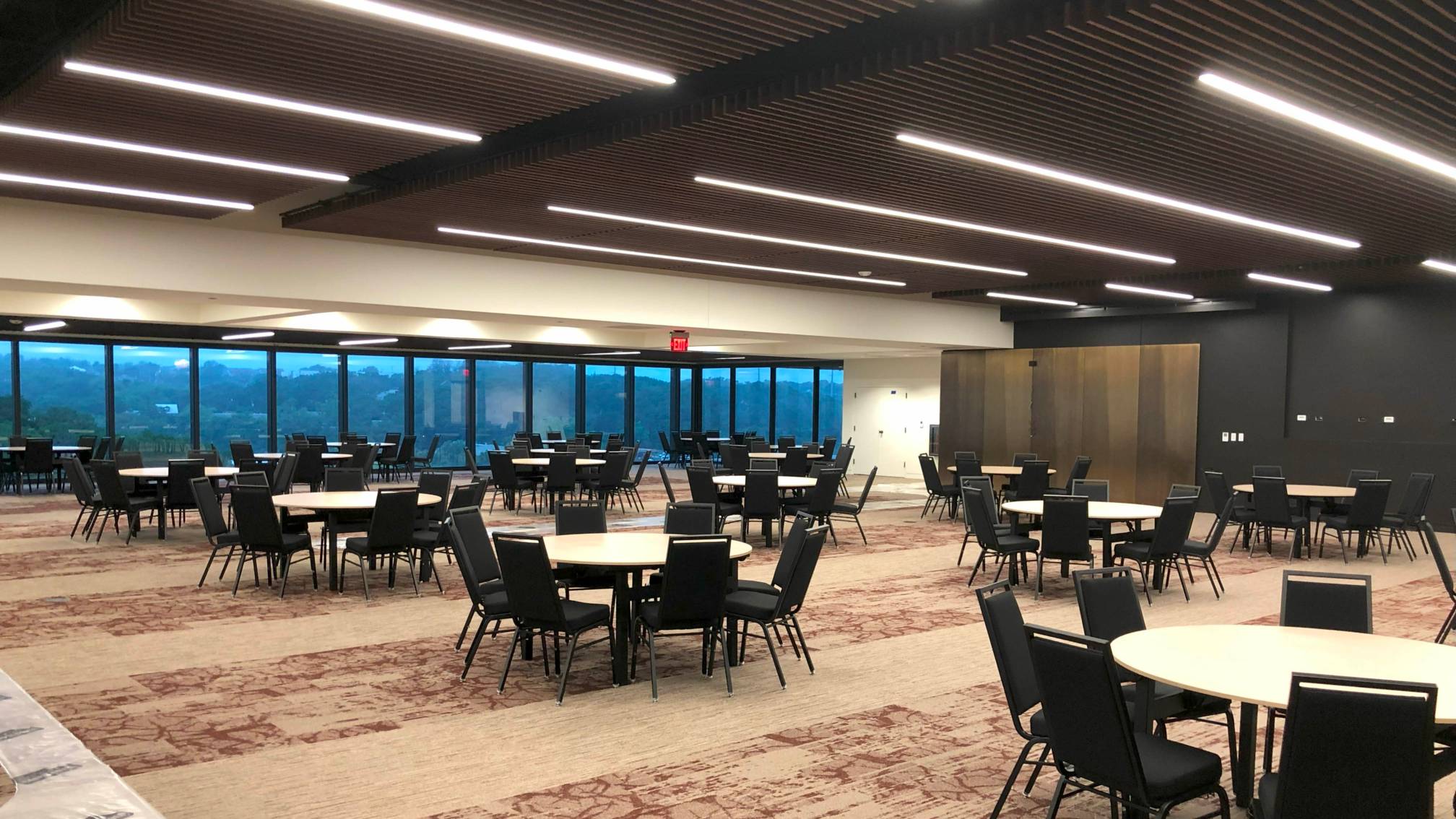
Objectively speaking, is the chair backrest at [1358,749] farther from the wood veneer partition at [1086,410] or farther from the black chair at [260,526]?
the wood veneer partition at [1086,410]

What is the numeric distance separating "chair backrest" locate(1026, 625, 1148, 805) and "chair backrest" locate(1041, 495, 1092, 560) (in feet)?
18.1

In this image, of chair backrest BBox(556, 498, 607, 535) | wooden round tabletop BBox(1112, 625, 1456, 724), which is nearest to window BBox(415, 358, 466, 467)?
chair backrest BBox(556, 498, 607, 535)

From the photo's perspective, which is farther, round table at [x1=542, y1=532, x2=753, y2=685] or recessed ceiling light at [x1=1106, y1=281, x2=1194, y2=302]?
recessed ceiling light at [x1=1106, y1=281, x2=1194, y2=302]

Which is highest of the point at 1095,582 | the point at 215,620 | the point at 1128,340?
the point at 1128,340

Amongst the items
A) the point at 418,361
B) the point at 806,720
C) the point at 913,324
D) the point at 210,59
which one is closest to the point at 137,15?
the point at 210,59

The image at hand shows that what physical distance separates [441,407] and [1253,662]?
25035 millimetres

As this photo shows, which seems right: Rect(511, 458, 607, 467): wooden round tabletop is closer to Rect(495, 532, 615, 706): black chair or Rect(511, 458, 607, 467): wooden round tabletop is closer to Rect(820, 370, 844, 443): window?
Rect(495, 532, 615, 706): black chair

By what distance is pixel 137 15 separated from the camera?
4832 millimetres

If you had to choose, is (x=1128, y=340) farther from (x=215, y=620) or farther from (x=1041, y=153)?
(x=215, y=620)

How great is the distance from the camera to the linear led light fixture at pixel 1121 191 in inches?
274

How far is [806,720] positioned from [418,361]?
22566 millimetres

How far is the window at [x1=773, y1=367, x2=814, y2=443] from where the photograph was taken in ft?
102


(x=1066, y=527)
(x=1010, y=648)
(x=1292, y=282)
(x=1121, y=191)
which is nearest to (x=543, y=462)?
(x=1066, y=527)

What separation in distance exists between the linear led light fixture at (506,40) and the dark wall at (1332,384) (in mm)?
13849
